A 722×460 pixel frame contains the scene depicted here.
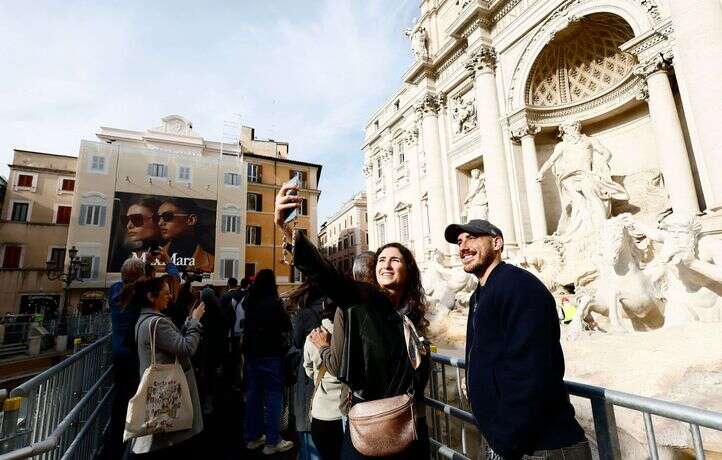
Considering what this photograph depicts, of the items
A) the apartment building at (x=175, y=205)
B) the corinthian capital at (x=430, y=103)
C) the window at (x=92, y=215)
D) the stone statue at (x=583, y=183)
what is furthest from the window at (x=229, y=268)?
the stone statue at (x=583, y=183)

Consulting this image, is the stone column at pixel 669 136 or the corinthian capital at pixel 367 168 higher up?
A: the corinthian capital at pixel 367 168

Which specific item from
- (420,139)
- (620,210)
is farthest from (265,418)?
(420,139)

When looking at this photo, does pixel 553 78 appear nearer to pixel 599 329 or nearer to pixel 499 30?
pixel 499 30

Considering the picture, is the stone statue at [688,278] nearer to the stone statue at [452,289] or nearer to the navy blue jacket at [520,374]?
the stone statue at [452,289]

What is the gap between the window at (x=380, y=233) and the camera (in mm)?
22289

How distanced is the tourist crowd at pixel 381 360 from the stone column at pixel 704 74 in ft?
27.7

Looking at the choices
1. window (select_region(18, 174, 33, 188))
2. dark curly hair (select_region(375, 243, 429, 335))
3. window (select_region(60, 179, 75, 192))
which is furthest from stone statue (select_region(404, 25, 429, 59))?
window (select_region(18, 174, 33, 188))

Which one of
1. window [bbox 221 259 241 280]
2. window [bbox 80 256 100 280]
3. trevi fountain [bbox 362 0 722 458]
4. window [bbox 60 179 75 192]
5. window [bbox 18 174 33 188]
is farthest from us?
window [bbox 60 179 75 192]

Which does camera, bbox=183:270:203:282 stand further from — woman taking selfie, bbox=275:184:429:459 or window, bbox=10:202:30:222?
window, bbox=10:202:30:222

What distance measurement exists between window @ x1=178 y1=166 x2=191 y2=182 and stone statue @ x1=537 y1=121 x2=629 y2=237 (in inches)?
830

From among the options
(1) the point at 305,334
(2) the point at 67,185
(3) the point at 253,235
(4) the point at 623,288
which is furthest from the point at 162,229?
(4) the point at 623,288

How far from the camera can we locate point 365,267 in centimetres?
222

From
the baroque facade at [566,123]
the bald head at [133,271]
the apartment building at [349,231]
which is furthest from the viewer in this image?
the apartment building at [349,231]

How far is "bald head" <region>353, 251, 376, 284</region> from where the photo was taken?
2.20 metres
